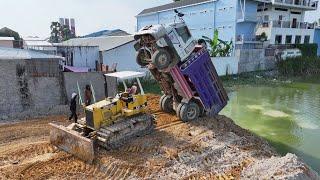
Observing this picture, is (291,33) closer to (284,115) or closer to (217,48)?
(217,48)

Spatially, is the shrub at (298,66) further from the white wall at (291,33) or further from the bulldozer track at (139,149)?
the bulldozer track at (139,149)

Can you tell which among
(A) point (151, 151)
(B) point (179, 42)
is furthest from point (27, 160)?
(B) point (179, 42)

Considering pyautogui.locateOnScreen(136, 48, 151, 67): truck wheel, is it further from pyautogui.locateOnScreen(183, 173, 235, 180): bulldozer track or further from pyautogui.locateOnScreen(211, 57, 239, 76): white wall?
pyautogui.locateOnScreen(211, 57, 239, 76): white wall

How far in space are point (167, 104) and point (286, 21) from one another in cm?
2644

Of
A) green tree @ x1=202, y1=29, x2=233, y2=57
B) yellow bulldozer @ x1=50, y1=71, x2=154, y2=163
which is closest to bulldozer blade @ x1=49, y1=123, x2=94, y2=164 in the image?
yellow bulldozer @ x1=50, y1=71, x2=154, y2=163

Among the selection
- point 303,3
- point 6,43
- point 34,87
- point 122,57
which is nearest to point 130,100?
point 34,87

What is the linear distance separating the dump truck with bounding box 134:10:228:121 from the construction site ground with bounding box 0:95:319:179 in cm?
90

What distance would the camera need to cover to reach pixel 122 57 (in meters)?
20.8

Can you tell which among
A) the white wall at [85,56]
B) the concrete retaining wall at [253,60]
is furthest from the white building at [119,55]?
the concrete retaining wall at [253,60]

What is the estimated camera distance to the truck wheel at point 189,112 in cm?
1122

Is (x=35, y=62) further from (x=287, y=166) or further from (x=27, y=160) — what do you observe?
(x=287, y=166)

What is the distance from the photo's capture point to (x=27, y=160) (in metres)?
8.52

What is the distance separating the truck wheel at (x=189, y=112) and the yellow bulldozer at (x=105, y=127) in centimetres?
168

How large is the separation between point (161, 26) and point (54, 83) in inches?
226
